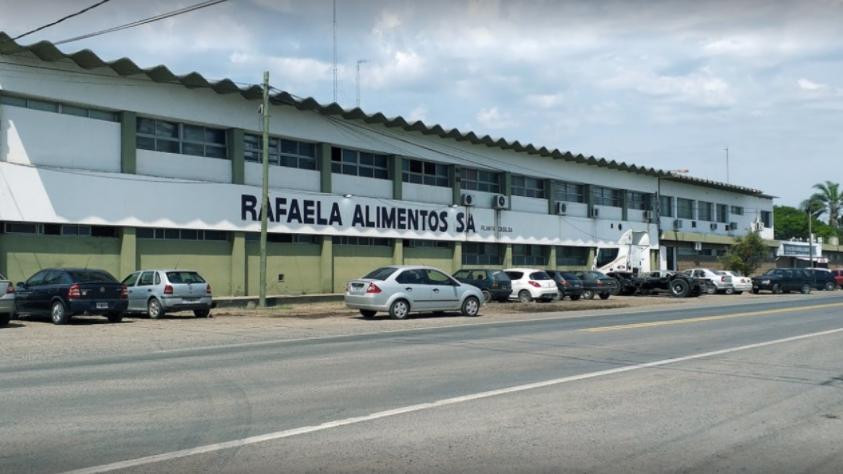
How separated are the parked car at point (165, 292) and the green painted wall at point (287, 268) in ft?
22.8

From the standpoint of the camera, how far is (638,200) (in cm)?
5897

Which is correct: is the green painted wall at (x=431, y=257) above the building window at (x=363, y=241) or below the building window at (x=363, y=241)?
below

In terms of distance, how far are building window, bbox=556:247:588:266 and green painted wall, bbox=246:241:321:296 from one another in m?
20.7

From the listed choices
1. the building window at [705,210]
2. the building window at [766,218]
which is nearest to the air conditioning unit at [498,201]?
the building window at [705,210]

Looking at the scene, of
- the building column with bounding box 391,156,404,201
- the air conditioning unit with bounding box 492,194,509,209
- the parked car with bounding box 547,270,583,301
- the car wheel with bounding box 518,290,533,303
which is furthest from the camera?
the air conditioning unit with bounding box 492,194,509,209

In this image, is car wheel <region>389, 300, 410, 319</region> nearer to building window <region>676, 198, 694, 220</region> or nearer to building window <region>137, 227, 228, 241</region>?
building window <region>137, 227, 228, 241</region>

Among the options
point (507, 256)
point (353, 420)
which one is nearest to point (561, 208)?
point (507, 256)

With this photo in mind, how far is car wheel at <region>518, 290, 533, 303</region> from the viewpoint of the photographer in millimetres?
34625

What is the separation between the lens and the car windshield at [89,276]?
2145 cm

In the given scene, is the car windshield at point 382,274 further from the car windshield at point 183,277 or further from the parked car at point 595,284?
the parked car at point 595,284

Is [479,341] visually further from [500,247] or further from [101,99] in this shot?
[500,247]

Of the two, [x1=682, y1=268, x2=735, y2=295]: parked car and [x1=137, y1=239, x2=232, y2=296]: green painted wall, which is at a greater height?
[x1=137, y1=239, x2=232, y2=296]: green painted wall

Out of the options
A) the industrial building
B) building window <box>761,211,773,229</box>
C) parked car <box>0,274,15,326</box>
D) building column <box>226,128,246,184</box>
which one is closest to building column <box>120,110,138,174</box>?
the industrial building

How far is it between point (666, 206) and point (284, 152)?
3762cm
